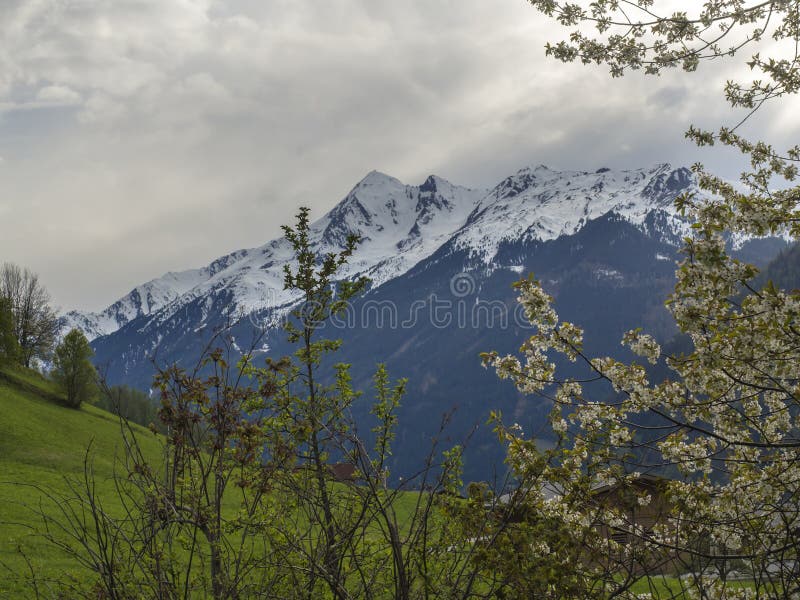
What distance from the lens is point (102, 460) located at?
37.4 metres

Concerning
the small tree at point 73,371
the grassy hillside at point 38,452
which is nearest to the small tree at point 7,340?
the grassy hillside at point 38,452

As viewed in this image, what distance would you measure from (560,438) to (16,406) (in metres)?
46.2

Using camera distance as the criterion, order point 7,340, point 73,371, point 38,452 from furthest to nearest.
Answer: point 73,371 → point 7,340 → point 38,452

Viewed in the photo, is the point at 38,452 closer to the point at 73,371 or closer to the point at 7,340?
the point at 7,340

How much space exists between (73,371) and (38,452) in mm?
16440

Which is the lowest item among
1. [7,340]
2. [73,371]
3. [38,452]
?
[38,452]

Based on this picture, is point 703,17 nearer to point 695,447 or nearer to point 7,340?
point 695,447

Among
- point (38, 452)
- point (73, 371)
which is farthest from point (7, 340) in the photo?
point (38, 452)

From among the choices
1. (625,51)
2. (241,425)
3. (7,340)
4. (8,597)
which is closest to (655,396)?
(625,51)

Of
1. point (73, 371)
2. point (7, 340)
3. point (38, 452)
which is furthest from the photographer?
point (73, 371)

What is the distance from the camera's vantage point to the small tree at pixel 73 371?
48875 millimetres

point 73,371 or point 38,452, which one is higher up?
point 73,371

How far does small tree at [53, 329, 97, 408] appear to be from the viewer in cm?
4888

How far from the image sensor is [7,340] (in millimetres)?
44156
